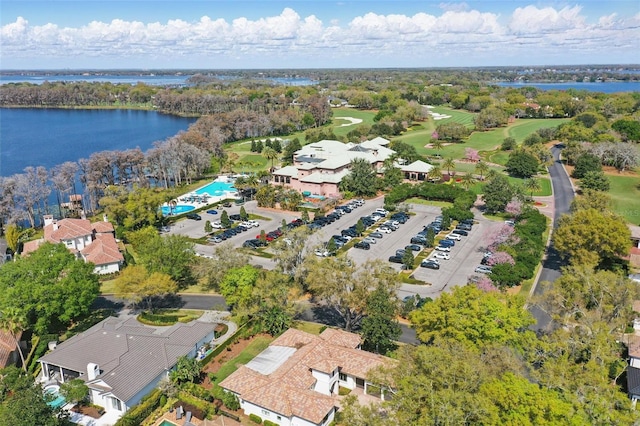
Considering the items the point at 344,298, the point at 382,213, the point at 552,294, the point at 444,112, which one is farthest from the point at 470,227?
the point at 444,112

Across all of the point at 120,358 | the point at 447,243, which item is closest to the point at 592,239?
the point at 447,243

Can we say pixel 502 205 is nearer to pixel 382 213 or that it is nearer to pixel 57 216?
pixel 382 213

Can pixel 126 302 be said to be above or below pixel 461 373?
below

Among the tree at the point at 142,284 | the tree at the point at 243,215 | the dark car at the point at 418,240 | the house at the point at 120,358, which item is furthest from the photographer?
the tree at the point at 243,215

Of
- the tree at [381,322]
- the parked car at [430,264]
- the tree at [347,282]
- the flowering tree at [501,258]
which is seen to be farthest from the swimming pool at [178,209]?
the flowering tree at [501,258]

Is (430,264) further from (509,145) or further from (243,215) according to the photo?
(509,145)

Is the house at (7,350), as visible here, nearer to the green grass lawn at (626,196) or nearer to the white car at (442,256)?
the white car at (442,256)
